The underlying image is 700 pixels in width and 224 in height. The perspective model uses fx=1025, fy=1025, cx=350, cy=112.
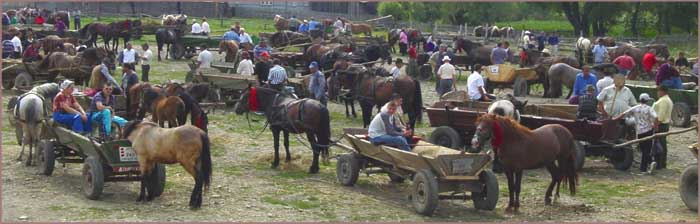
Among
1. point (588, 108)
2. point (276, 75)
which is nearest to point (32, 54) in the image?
point (276, 75)

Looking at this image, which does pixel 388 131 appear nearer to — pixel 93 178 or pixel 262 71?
pixel 93 178

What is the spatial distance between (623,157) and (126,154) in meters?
8.04

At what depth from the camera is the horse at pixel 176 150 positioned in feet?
40.6

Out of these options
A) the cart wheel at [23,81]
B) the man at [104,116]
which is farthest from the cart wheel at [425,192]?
the cart wheel at [23,81]

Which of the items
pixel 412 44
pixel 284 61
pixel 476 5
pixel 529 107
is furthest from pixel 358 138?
pixel 476 5

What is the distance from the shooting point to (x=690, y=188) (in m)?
13.2

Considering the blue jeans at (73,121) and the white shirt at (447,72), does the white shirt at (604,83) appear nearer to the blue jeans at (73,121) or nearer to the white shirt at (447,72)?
the white shirt at (447,72)

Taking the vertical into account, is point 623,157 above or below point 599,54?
below

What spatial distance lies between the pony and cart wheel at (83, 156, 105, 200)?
3639mm

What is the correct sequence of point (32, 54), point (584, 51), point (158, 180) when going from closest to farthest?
point (158, 180) < point (32, 54) < point (584, 51)

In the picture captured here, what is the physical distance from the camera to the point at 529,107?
1809cm

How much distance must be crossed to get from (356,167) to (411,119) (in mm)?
5269

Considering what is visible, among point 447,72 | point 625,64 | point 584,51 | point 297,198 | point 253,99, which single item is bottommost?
point 297,198

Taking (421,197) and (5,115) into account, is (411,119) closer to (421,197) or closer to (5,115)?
(421,197)
